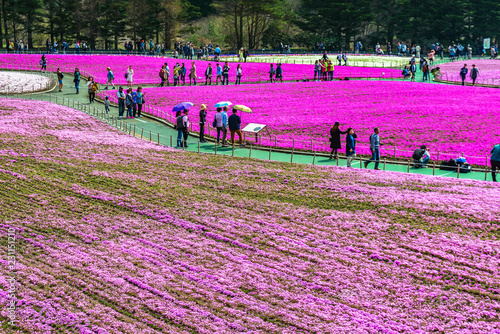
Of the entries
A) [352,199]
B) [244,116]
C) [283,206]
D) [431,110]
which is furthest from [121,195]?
[431,110]

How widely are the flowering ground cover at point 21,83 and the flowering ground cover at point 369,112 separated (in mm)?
8677

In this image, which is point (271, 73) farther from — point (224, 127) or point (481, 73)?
point (224, 127)

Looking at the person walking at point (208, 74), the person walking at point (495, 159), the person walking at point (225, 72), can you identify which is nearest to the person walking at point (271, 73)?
the person walking at point (225, 72)

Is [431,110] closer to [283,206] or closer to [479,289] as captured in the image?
[283,206]

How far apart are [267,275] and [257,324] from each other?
241 cm

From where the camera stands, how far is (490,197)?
20.8m

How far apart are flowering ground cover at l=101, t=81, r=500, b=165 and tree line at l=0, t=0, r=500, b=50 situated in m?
47.0

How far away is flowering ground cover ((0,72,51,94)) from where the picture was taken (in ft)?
167

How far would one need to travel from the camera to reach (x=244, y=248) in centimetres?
1700

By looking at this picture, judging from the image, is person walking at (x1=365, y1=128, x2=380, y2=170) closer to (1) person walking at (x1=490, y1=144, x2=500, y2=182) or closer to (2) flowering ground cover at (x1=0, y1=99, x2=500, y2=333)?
(2) flowering ground cover at (x1=0, y1=99, x2=500, y2=333)

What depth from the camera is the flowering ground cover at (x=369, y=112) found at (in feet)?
108

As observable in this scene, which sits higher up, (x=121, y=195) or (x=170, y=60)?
(x=170, y=60)

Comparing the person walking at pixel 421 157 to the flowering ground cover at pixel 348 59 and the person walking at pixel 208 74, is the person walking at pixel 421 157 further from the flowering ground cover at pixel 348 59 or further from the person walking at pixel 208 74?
the flowering ground cover at pixel 348 59

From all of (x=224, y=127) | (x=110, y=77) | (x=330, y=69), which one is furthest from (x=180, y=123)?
(x=330, y=69)
